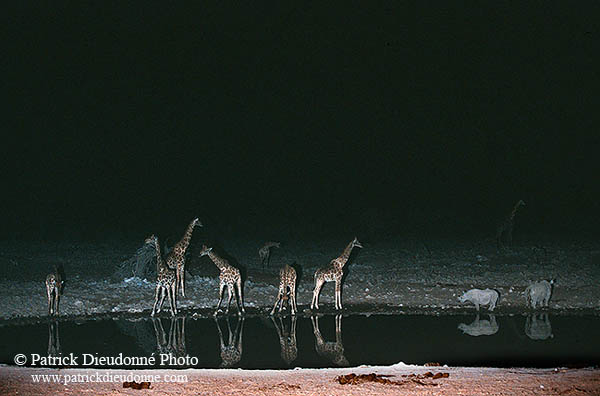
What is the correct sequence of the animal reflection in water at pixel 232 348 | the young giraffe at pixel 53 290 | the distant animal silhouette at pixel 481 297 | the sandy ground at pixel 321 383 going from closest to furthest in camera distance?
1. the sandy ground at pixel 321 383
2. the animal reflection in water at pixel 232 348
3. the young giraffe at pixel 53 290
4. the distant animal silhouette at pixel 481 297

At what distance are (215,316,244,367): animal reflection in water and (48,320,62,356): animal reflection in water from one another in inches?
105

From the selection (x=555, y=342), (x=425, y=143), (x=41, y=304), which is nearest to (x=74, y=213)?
(x=41, y=304)

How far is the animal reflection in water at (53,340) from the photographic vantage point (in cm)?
1248

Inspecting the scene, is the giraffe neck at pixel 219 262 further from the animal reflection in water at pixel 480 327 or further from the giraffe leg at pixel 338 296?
the animal reflection in water at pixel 480 327

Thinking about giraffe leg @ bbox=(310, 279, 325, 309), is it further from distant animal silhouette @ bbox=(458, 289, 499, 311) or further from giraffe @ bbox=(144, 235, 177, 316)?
distant animal silhouette @ bbox=(458, 289, 499, 311)

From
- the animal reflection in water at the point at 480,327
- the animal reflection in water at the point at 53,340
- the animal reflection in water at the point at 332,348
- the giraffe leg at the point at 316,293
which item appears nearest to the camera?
the animal reflection in water at the point at 332,348

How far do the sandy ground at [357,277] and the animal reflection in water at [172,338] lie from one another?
1194 millimetres

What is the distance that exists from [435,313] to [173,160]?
278 feet

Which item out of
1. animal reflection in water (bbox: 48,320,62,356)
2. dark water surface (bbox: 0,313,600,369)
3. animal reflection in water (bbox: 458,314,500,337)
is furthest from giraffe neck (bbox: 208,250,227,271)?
animal reflection in water (bbox: 458,314,500,337)

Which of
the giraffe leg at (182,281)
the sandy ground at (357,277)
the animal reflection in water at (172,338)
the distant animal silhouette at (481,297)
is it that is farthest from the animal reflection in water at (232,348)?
the distant animal silhouette at (481,297)

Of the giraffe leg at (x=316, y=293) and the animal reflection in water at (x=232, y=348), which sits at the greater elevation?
the giraffe leg at (x=316, y=293)

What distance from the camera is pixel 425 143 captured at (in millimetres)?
103375

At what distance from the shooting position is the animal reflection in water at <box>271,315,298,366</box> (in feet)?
40.2

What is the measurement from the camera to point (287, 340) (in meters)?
13.4
